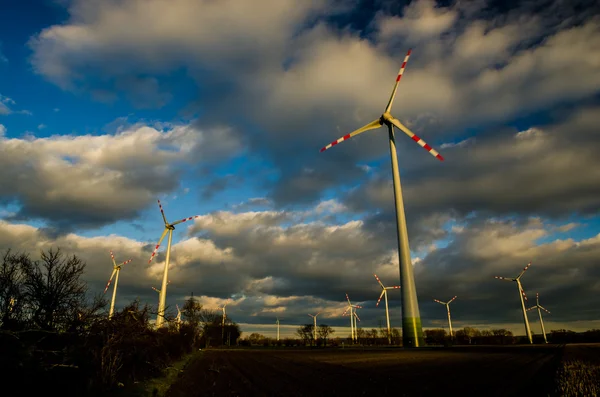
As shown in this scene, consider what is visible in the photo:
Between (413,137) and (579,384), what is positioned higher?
(413,137)

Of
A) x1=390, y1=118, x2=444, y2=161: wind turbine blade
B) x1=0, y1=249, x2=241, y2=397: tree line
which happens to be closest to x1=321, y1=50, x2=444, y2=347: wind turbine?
Answer: x1=390, y1=118, x2=444, y2=161: wind turbine blade

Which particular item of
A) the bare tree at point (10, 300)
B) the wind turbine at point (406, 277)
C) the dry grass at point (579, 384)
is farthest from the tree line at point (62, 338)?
the wind turbine at point (406, 277)

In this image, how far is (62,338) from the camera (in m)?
15.7

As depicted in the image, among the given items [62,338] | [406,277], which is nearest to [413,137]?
[406,277]

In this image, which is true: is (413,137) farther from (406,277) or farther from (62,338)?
(62,338)

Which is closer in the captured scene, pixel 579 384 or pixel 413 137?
pixel 579 384

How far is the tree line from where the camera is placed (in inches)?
488

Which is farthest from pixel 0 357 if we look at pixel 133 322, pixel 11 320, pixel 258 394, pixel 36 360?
pixel 258 394

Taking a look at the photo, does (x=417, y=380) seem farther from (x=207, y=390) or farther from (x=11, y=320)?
(x=11, y=320)

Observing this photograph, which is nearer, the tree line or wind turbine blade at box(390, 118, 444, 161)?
the tree line

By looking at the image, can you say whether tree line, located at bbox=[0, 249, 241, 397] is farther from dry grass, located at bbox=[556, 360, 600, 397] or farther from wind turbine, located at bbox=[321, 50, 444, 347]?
wind turbine, located at bbox=[321, 50, 444, 347]

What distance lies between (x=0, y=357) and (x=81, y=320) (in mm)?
4360

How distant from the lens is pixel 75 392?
14.7m

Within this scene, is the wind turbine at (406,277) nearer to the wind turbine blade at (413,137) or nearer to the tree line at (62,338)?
the wind turbine blade at (413,137)
